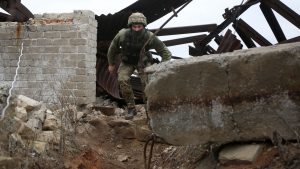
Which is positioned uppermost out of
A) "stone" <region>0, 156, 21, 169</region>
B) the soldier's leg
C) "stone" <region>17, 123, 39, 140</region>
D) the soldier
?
the soldier

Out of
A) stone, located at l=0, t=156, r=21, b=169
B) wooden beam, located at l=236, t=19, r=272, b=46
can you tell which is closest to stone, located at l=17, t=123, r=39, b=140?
stone, located at l=0, t=156, r=21, b=169

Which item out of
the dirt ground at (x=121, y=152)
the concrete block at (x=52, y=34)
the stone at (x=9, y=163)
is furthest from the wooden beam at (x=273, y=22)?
the stone at (x=9, y=163)

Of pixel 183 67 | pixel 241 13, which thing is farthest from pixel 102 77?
pixel 183 67

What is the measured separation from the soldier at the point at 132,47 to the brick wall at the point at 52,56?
72cm

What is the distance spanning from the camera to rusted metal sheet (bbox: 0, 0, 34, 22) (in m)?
6.93

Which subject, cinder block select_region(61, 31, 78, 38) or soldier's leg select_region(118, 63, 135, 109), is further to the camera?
cinder block select_region(61, 31, 78, 38)

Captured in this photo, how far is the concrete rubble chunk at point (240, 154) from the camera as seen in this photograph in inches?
126

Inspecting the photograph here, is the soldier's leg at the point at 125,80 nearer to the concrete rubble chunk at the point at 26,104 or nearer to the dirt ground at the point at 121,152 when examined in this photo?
the dirt ground at the point at 121,152

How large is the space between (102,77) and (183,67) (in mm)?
4697

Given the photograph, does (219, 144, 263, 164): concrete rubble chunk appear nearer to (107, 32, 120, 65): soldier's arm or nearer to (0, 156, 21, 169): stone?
(0, 156, 21, 169): stone

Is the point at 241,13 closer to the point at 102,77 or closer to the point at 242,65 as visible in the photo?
the point at 102,77

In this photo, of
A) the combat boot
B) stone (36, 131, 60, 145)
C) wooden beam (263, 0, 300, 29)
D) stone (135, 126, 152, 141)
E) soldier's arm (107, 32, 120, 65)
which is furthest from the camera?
wooden beam (263, 0, 300, 29)

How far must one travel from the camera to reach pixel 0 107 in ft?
15.9

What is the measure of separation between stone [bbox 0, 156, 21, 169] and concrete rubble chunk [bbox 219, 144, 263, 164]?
1.63 m
